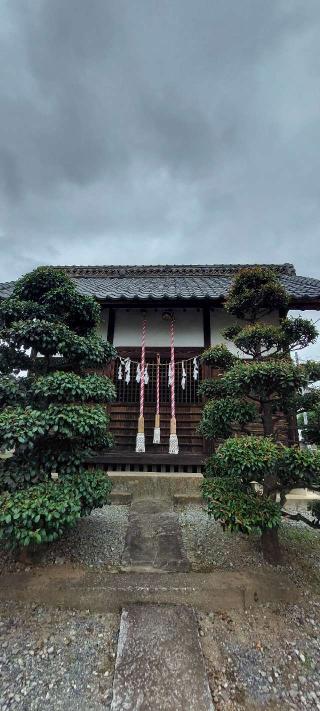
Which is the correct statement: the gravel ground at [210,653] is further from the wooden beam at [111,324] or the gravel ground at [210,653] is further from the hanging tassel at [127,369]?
the wooden beam at [111,324]

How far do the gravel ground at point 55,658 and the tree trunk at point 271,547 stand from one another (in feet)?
6.32

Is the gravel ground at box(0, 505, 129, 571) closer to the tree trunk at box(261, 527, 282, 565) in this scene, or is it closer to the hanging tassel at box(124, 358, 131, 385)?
the tree trunk at box(261, 527, 282, 565)

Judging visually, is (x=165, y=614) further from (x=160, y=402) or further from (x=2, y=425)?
(x=160, y=402)

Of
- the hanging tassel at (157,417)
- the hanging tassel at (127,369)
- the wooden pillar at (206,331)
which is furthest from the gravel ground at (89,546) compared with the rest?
the wooden pillar at (206,331)

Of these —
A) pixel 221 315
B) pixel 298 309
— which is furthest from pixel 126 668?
pixel 298 309

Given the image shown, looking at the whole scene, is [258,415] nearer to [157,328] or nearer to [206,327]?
[206,327]

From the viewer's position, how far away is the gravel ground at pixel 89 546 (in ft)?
11.8

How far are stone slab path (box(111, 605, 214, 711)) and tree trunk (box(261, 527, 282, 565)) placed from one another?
131 centimetres

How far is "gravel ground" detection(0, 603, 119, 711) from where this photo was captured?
2.06 meters

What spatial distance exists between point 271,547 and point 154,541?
5.05 feet

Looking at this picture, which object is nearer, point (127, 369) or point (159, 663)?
point (159, 663)

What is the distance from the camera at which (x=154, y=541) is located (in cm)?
412

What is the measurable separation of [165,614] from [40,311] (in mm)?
3733

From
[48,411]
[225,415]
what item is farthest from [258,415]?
[48,411]
